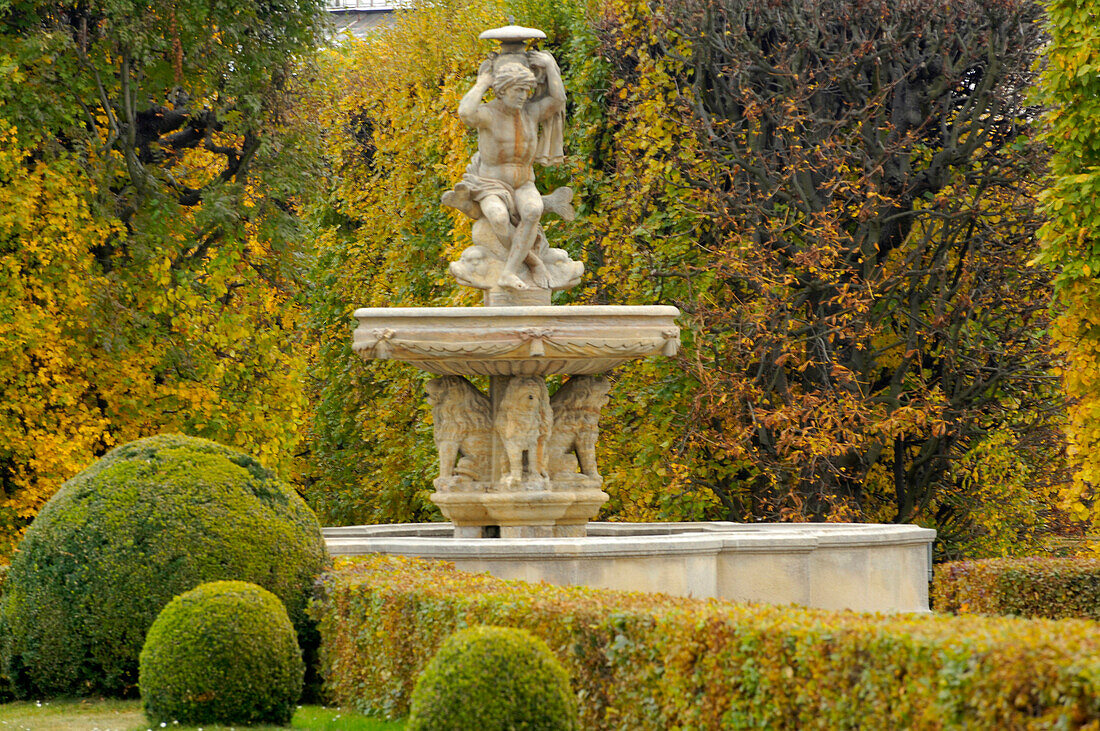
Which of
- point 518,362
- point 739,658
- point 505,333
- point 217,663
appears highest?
point 505,333

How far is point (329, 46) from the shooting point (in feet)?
64.3

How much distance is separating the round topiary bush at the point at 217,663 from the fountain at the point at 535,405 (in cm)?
266

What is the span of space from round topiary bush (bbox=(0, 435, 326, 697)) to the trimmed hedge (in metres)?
4.90

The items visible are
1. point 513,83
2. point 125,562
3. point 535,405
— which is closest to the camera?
point 125,562

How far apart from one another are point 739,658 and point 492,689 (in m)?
0.99

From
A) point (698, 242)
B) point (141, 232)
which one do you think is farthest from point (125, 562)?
point (698, 242)

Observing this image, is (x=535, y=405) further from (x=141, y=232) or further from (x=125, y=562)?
(x=141, y=232)

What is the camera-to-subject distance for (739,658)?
6.32 meters

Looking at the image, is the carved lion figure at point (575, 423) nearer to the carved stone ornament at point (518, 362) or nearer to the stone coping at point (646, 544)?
the carved stone ornament at point (518, 362)

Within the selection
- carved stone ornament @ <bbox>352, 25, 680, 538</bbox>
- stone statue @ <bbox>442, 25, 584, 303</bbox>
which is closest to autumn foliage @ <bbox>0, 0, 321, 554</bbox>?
carved stone ornament @ <bbox>352, 25, 680, 538</bbox>

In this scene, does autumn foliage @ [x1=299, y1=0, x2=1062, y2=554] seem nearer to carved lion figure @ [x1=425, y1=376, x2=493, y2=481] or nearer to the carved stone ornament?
the carved stone ornament

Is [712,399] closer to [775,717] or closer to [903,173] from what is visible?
[903,173]

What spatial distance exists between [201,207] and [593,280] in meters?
4.53

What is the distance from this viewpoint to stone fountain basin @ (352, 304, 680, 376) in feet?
38.1
